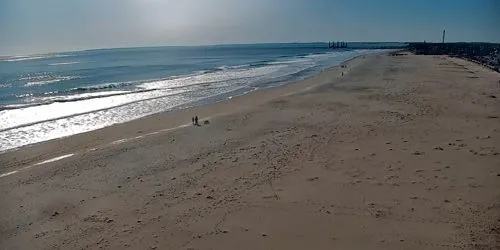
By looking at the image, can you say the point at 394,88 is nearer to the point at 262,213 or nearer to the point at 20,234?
the point at 262,213

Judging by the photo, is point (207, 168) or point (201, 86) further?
point (201, 86)

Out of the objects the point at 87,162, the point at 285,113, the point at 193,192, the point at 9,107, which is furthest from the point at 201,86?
the point at 193,192

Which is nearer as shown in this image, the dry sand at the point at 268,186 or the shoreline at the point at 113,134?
the dry sand at the point at 268,186

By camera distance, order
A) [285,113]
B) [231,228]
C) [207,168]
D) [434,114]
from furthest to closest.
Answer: [285,113]
[434,114]
[207,168]
[231,228]

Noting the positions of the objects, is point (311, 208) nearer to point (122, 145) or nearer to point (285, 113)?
point (122, 145)

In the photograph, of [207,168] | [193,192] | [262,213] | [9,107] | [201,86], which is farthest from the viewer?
[201,86]

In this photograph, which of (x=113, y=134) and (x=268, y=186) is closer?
(x=268, y=186)

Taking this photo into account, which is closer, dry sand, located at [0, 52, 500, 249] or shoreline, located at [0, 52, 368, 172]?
dry sand, located at [0, 52, 500, 249]
